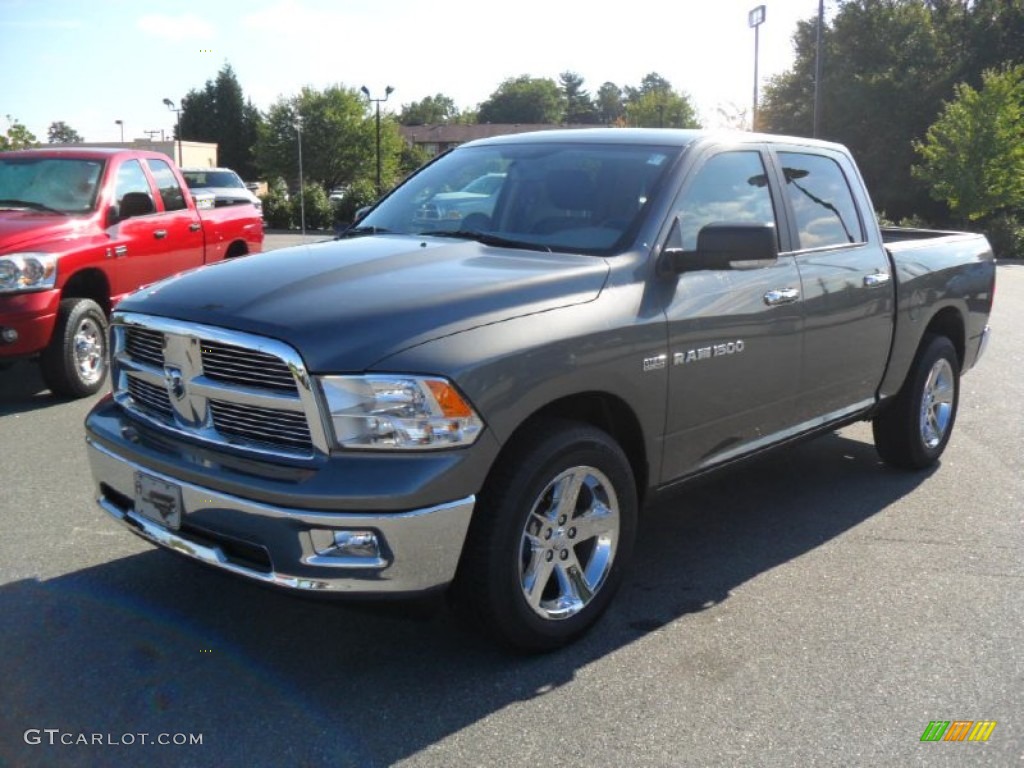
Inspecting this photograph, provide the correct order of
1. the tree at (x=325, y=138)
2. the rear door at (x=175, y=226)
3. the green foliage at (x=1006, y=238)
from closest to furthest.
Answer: the rear door at (x=175, y=226)
the green foliage at (x=1006, y=238)
the tree at (x=325, y=138)

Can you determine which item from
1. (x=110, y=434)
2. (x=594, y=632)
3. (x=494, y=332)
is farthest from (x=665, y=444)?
(x=110, y=434)

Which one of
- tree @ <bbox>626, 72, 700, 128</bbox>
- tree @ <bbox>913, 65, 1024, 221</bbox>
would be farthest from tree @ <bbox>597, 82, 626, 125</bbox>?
tree @ <bbox>913, 65, 1024, 221</bbox>

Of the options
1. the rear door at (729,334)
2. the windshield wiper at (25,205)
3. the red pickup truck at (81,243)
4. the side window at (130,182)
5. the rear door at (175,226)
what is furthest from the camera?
the rear door at (175,226)

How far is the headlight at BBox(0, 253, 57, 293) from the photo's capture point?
6941 mm

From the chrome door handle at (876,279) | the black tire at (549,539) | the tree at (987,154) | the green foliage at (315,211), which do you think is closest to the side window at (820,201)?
the chrome door handle at (876,279)

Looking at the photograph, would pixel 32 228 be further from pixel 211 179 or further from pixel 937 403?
pixel 211 179

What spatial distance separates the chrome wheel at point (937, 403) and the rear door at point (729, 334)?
169cm

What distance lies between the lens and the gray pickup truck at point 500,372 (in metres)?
3.09

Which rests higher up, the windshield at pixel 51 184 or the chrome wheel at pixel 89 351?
the windshield at pixel 51 184

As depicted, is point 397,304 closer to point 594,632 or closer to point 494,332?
point 494,332

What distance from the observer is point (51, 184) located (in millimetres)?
8055

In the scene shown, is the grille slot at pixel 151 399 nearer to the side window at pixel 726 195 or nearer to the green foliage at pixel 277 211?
the side window at pixel 726 195

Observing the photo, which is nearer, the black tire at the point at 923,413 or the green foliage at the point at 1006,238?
the black tire at the point at 923,413

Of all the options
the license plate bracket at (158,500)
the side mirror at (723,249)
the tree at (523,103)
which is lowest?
the license plate bracket at (158,500)
